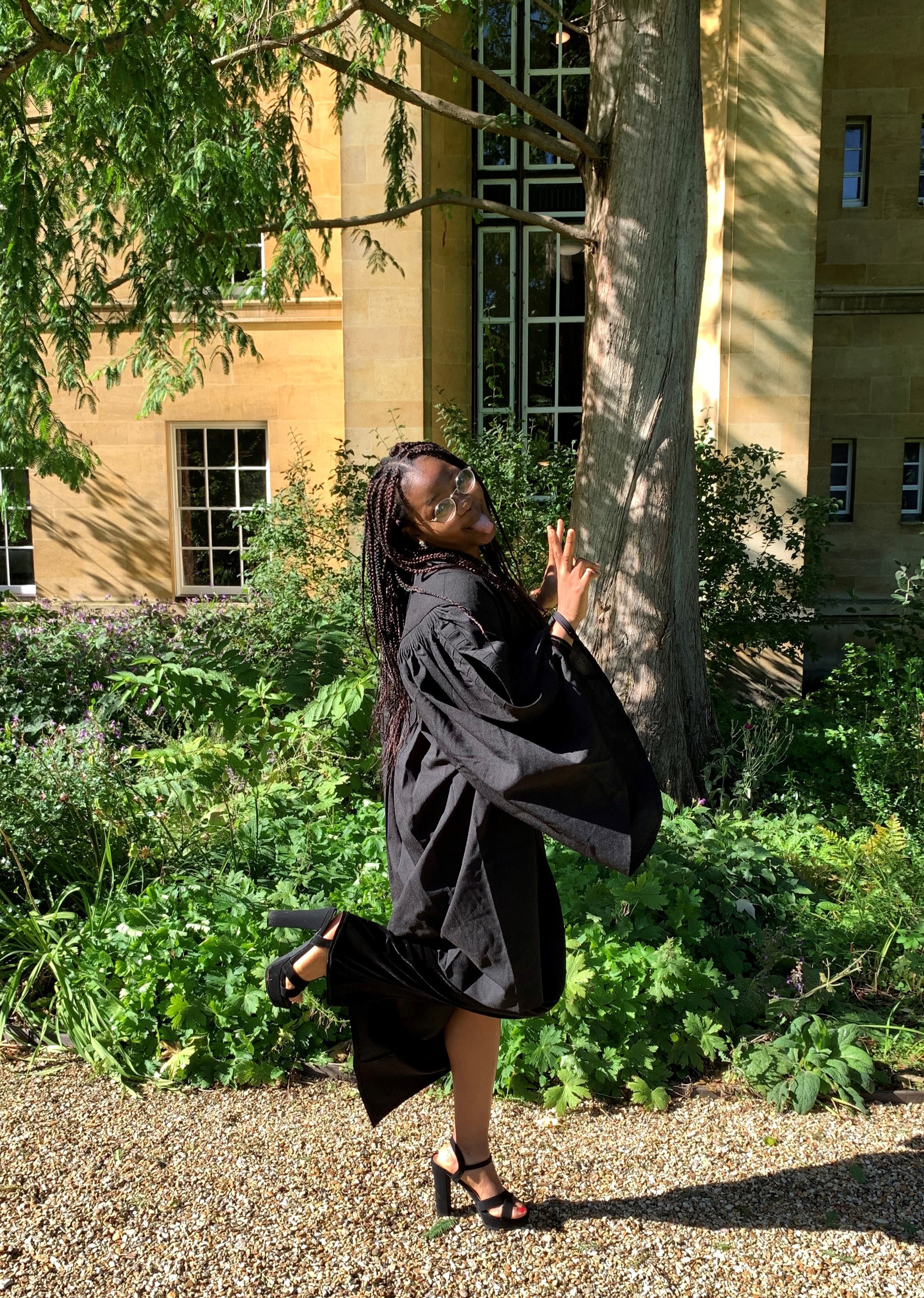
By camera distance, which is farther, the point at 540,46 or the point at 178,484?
the point at 178,484

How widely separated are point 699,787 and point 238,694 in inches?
97.1

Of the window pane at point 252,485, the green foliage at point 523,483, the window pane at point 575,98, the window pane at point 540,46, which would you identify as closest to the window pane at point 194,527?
the window pane at point 252,485

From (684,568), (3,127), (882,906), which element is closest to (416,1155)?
(882,906)

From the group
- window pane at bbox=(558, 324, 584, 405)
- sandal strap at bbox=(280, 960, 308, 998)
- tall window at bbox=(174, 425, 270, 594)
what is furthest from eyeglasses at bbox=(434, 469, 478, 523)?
tall window at bbox=(174, 425, 270, 594)

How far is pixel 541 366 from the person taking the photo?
1151cm

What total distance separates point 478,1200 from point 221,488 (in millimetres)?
10486

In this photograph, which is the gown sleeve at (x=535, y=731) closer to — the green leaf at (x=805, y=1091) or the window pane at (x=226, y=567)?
the green leaf at (x=805, y=1091)

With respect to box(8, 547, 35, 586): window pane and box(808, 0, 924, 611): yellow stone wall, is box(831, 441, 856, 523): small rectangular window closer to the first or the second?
box(808, 0, 924, 611): yellow stone wall

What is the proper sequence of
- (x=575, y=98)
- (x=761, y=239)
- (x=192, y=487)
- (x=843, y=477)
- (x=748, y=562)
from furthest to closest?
(x=192, y=487)
(x=843, y=477)
(x=575, y=98)
(x=761, y=239)
(x=748, y=562)

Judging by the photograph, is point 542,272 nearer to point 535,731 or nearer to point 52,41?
point 52,41

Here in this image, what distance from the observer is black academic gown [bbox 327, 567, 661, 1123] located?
2.06 metres

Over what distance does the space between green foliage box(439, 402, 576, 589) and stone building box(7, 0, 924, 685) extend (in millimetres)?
2383

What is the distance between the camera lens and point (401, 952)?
2297 mm

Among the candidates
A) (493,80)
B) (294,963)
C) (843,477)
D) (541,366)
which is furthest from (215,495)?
(294,963)
